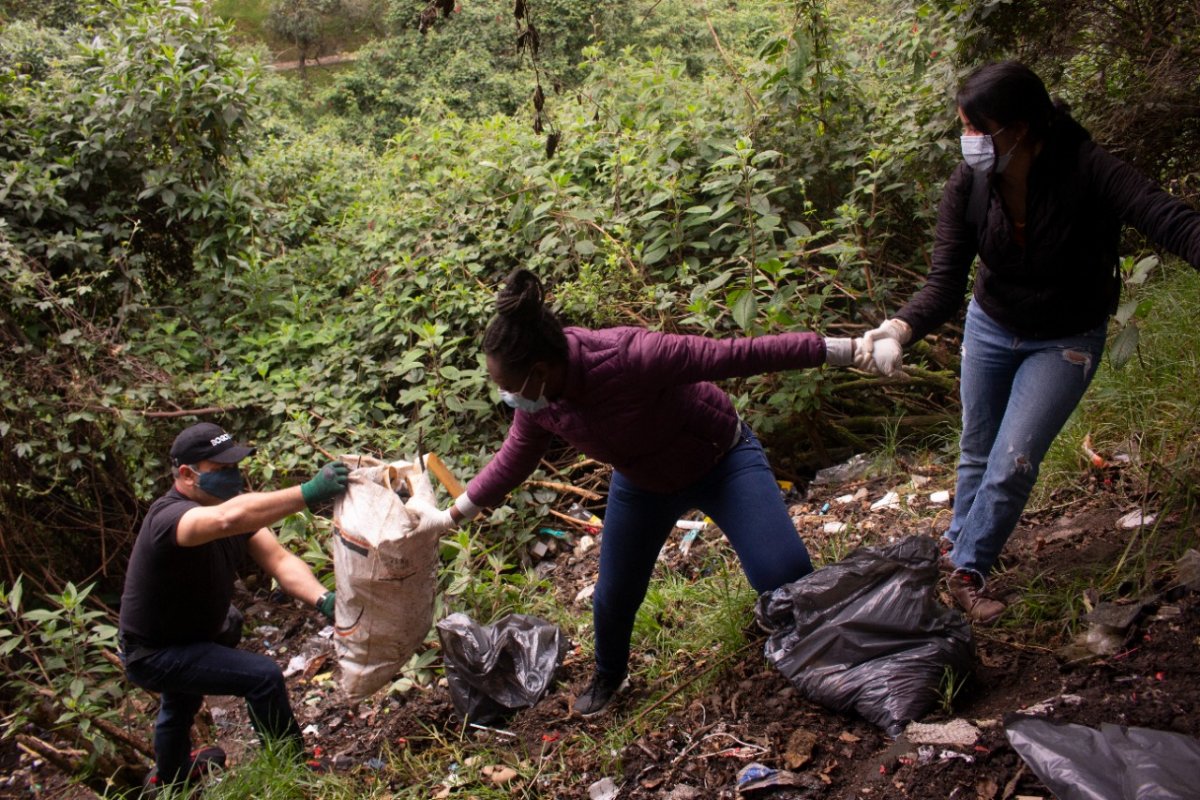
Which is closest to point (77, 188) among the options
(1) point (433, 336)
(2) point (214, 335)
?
(2) point (214, 335)

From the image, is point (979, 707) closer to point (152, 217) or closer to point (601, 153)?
point (601, 153)

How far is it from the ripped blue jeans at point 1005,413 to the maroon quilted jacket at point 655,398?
574mm

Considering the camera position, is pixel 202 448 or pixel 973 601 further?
pixel 202 448

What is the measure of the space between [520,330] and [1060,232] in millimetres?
1511

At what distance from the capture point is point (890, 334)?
111 inches

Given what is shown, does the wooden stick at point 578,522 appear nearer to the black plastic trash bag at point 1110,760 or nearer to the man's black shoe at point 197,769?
the man's black shoe at point 197,769

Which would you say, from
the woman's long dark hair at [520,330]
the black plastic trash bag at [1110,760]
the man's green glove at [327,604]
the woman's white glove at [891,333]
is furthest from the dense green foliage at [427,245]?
the black plastic trash bag at [1110,760]

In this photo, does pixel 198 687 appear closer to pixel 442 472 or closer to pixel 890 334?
pixel 442 472

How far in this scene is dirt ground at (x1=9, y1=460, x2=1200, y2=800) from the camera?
2381mm

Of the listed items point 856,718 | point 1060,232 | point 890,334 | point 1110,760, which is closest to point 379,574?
point 856,718

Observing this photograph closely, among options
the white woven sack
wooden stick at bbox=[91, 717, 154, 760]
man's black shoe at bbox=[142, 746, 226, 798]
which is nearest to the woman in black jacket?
the white woven sack

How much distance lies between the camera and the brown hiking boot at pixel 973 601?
3.00 meters

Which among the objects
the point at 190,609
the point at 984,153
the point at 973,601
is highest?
the point at 984,153

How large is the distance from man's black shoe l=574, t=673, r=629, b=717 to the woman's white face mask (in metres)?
2.13
